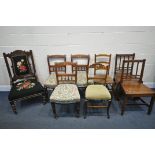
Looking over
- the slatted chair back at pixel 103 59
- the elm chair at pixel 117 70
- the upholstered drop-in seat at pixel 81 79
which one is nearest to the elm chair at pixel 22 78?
the upholstered drop-in seat at pixel 81 79

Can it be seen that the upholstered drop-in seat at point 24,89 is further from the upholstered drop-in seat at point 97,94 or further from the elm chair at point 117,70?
the elm chair at point 117,70

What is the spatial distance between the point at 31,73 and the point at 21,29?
90 cm

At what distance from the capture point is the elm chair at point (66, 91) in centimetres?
211

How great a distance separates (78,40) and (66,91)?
1.14 metres

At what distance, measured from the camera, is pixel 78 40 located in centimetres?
271

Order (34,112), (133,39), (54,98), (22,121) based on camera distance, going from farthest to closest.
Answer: (133,39) → (34,112) → (22,121) → (54,98)

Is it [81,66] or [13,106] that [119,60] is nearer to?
[81,66]

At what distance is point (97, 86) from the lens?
7.74ft

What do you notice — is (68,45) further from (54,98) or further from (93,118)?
(93,118)

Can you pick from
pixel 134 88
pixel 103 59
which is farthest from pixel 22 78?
pixel 134 88

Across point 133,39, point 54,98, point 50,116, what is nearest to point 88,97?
point 54,98

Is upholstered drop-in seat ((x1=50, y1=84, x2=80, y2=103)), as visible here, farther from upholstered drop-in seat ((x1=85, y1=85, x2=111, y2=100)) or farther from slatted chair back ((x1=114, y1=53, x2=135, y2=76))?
slatted chair back ((x1=114, y1=53, x2=135, y2=76))

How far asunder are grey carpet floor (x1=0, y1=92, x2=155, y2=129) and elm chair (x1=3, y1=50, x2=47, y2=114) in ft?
0.67

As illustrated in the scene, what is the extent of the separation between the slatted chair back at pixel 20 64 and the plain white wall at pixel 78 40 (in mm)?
183
